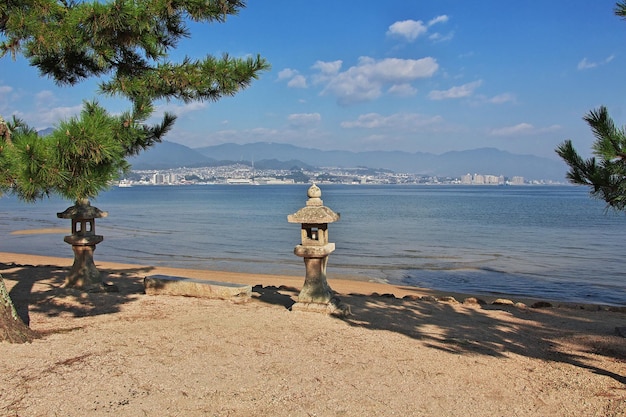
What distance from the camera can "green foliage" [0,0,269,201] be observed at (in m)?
4.41

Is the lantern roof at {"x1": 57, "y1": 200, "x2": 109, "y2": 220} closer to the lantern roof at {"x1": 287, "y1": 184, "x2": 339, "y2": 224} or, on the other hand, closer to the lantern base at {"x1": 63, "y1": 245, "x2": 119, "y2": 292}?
the lantern base at {"x1": 63, "y1": 245, "x2": 119, "y2": 292}

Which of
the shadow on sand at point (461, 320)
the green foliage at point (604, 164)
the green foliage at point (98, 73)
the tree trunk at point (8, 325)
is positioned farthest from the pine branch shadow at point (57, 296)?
the green foliage at point (604, 164)

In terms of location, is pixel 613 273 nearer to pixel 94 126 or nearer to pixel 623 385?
pixel 623 385

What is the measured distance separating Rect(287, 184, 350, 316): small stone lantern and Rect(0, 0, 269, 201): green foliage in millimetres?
2007

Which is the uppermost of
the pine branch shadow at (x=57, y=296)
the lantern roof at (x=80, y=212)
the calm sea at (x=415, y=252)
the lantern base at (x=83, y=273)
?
the lantern roof at (x=80, y=212)

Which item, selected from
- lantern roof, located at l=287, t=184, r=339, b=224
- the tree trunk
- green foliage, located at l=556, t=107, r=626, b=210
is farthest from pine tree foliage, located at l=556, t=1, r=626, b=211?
the tree trunk

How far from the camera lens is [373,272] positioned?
16516 mm

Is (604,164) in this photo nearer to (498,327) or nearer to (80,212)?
(498,327)

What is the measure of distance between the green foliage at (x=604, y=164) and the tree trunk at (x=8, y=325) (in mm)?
6016

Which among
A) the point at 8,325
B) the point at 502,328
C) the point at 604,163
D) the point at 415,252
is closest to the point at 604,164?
the point at 604,163

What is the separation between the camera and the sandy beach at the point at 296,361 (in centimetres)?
417

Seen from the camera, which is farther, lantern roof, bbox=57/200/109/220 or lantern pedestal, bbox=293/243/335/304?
lantern roof, bbox=57/200/109/220

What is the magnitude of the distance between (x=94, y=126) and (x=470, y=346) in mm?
4870

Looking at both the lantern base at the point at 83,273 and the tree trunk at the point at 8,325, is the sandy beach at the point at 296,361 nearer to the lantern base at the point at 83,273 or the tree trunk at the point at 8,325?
the tree trunk at the point at 8,325
